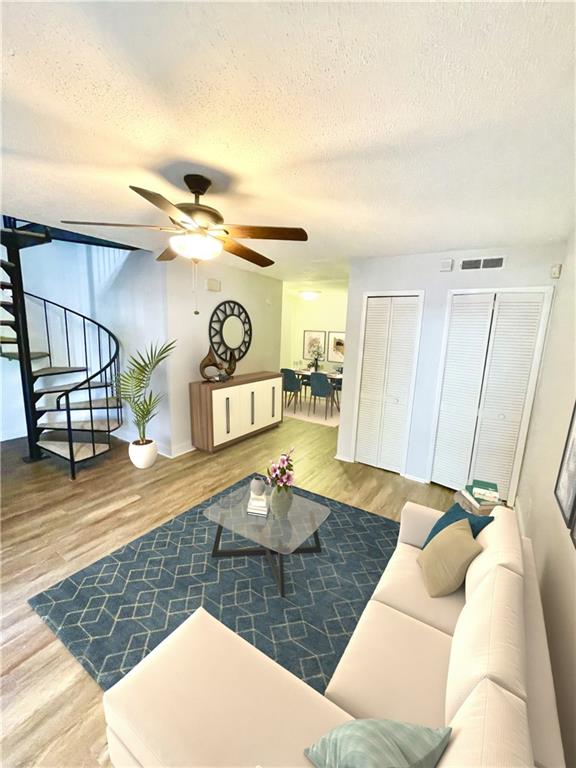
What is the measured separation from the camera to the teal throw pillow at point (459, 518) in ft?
5.60

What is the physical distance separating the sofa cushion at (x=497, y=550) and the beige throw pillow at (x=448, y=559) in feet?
0.13

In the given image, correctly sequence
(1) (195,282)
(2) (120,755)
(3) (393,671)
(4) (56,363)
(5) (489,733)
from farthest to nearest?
(4) (56,363) → (1) (195,282) → (3) (393,671) → (2) (120,755) → (5) (489,733)

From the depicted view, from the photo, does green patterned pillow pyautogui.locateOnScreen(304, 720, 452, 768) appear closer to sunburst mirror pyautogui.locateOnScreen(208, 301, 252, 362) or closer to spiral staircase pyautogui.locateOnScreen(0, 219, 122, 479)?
spiral staircase pyautogui.locateOnScreen(0, 219, 122, 479)

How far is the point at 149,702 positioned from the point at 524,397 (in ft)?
11.4

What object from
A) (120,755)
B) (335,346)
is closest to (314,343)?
(335,346)

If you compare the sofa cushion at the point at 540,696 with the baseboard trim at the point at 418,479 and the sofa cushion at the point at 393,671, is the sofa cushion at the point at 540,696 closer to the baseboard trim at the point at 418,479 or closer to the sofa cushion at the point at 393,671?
the sofa cushion at the point at 393,671

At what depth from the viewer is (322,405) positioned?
7117 mm

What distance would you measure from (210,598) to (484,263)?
369 cm

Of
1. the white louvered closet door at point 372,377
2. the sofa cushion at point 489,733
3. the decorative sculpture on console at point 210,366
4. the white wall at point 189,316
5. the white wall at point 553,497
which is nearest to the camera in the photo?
the sofa cushion at point 489,733

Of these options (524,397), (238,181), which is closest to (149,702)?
(238,181)

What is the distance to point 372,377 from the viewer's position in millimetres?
3846

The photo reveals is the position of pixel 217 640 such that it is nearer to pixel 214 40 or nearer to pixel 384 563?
pixel 384 563

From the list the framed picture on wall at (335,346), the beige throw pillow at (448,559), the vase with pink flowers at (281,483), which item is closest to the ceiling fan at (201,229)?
the vase with pink flowers at (281,483)

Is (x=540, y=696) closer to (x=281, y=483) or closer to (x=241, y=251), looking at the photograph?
(x=281, y=483)
